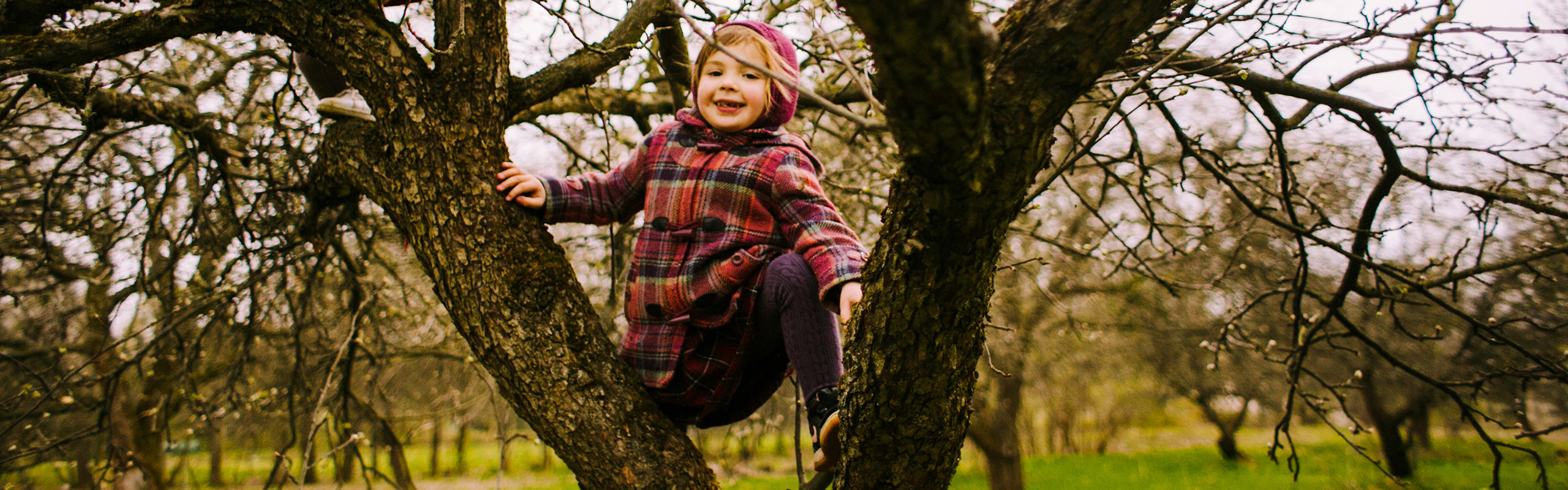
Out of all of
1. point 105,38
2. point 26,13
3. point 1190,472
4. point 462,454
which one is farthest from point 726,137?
point 462,454

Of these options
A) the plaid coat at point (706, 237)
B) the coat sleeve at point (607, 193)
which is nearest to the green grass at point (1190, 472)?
the coat sleeve at point (607, 193)

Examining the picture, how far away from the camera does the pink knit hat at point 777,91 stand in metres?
2.01

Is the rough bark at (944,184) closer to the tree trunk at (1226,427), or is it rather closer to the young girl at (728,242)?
the young girl at (728,242)

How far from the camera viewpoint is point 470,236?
1616 millimetres

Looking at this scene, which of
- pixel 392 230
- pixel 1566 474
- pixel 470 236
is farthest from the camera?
pixel 1566 474

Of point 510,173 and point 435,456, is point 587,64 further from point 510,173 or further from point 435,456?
point 435,456

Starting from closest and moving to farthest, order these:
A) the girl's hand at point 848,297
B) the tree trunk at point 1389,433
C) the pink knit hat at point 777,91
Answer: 1. the girl's hand at point 848,297
2. the pink knit hat at point 777,91
3. the tree trunk at point 1389,433

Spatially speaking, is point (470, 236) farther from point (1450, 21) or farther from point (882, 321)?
point (1450, 21)

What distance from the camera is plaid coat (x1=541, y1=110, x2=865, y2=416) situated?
1797mm

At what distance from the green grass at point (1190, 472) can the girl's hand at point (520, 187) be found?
5497mm

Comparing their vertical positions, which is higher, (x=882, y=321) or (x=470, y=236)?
(x=470, y=236)

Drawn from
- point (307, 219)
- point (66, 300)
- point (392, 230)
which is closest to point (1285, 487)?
point (392, 230)

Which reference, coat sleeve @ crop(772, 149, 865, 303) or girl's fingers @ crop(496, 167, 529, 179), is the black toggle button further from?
girl's fingers @ crop(496, 167, 529, 179)

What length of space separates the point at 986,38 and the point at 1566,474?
11.0 meters
